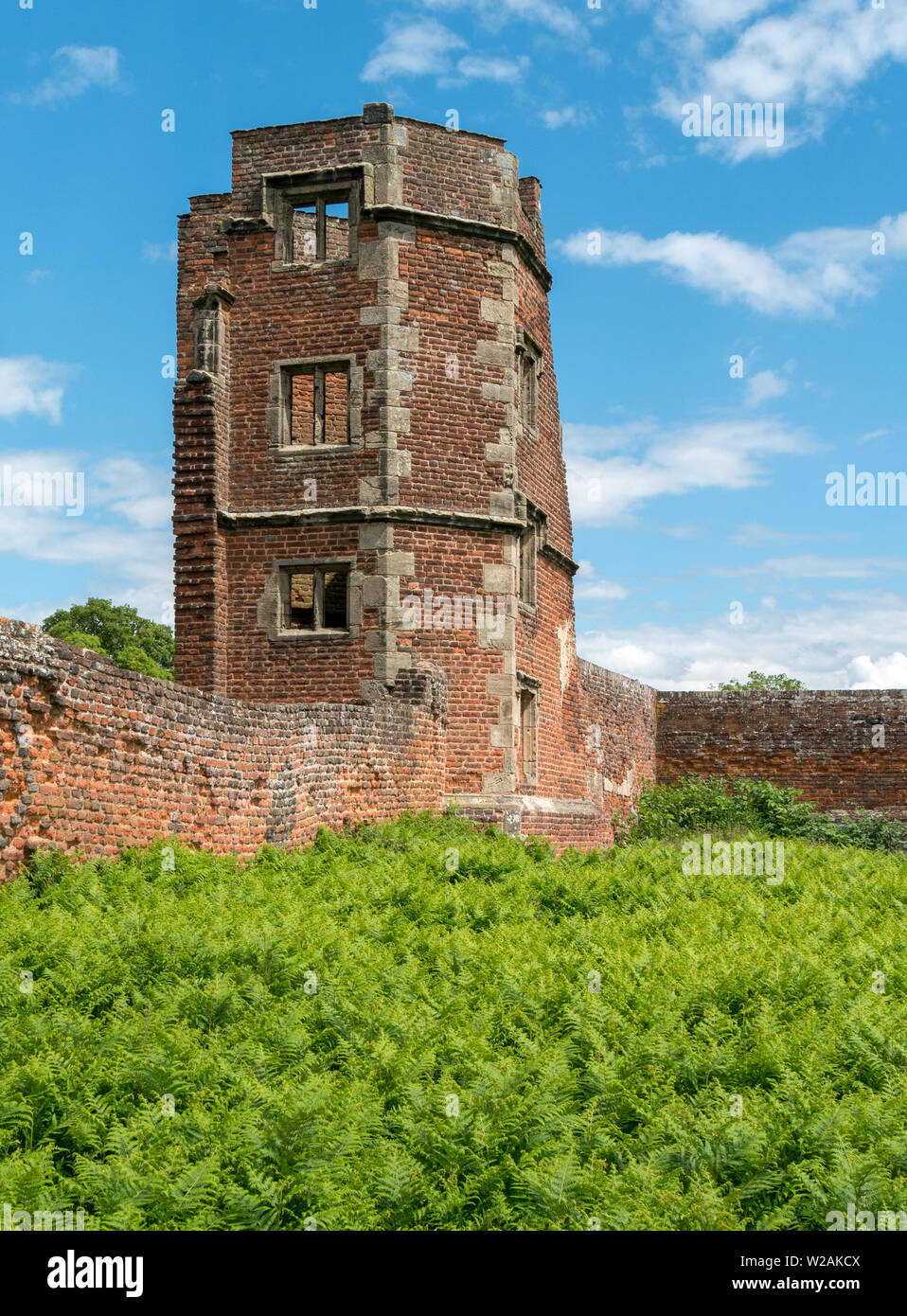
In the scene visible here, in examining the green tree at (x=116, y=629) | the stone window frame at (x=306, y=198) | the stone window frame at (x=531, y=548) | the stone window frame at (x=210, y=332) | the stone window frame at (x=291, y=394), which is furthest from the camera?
the green tree at (x=116, y=629)

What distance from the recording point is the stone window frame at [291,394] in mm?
18672

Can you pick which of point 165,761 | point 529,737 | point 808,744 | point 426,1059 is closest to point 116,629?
point 808,744

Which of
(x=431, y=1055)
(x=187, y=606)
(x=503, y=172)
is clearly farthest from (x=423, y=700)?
(x=431, y=1055)

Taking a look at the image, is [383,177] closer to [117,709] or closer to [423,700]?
[423,700]

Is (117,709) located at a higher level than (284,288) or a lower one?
lower

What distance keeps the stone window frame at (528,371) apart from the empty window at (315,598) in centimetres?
393

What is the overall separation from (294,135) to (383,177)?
1.75 metres

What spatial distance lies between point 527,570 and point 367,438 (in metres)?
3.60

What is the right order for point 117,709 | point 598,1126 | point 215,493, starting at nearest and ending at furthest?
point 598,1126 < point 117,709 < point 215,493

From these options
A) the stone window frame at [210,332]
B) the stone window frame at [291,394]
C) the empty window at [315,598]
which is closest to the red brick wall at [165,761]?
the empty window at [315,598]

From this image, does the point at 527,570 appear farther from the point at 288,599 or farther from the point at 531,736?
the point at 288,599

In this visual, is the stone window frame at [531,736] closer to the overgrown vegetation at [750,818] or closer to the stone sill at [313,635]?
the stone sill at [313,635]

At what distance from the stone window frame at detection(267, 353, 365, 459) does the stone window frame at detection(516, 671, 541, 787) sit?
4756mm

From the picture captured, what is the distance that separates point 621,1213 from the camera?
4.78m
